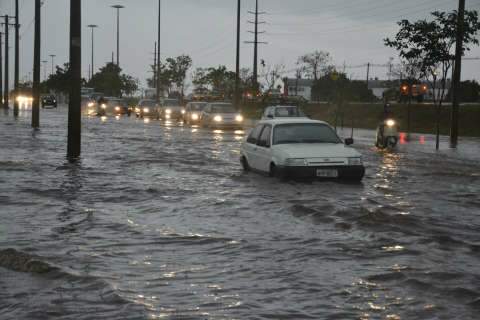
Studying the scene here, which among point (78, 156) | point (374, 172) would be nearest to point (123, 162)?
point (78, 156)

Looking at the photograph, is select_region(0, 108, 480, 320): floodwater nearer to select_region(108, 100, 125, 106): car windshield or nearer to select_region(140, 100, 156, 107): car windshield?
select_region(140, 100, 156, 107): car windshield

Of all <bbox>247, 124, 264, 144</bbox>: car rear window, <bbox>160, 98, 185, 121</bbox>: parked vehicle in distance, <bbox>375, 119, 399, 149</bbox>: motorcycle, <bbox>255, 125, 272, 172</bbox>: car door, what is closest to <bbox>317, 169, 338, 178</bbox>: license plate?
<bbox>255, 125, 272, 172</bbox>: car door

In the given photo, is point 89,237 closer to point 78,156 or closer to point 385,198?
point 385,198

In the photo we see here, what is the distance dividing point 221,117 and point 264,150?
1056 inches

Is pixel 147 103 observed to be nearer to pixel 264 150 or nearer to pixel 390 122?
pixel 390 122

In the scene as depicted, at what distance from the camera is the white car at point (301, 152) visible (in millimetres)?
15539

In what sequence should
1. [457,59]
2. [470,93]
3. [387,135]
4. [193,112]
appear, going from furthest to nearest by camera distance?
[470,93]
[193,112]
[457,59]
[387,135]

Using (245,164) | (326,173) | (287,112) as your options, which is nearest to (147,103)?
(287,112)

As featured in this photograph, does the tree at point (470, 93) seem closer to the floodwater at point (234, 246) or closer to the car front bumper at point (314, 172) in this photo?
the floodwater at point (234, 246)

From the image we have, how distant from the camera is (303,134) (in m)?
16.9

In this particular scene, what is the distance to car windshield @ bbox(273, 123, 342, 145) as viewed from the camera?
16672mm

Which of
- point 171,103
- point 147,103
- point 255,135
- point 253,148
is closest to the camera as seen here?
point 253,148

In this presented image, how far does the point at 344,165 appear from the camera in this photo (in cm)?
1573

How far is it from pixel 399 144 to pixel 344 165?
16748 mm
